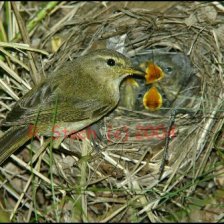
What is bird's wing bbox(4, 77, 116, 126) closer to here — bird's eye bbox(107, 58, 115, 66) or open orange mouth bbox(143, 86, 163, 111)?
bird's eye bbox(107, 58, 115, 66)

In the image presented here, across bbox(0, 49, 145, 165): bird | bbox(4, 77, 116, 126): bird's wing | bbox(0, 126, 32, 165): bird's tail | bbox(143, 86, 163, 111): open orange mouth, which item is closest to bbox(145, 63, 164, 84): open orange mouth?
bbox(143, 86, 163, 111): open orange mouth

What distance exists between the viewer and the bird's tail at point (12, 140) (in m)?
5.36

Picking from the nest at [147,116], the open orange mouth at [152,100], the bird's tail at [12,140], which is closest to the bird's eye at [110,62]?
the nest at [147,116]

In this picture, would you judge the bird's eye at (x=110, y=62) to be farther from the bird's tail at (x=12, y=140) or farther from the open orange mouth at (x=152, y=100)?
the bird's tail at (x=12, y=140)

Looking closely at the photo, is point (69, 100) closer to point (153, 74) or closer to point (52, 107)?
point (52, 107)

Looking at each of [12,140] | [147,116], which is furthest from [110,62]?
[12,140]

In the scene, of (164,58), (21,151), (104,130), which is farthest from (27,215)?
(164,58)

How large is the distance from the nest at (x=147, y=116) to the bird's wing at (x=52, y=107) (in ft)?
1.10

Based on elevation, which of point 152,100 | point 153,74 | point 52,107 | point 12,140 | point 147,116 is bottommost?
point 147,116

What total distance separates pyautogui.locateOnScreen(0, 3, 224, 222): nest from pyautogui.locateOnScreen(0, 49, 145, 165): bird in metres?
0.30

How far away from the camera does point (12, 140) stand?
17.7 feet

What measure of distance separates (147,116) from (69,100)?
1.08 m

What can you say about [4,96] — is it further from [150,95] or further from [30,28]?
[150,95]

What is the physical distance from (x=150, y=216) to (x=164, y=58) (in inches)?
83.6
